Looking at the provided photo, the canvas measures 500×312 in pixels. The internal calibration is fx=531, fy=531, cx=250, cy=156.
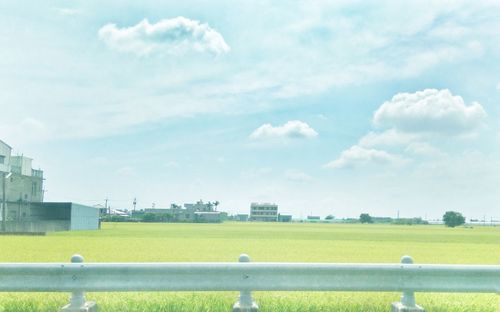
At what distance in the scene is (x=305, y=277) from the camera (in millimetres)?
6535

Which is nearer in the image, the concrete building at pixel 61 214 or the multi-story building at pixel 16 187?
the concrete building at pixel 61 214

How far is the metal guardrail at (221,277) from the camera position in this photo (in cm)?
641

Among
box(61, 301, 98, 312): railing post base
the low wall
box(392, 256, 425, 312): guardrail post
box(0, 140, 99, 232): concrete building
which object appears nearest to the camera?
box(61, 301, 98, 312): railing post base

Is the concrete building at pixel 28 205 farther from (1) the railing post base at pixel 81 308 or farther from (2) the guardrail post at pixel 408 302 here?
(2) the guardrail post at pixel 408 302

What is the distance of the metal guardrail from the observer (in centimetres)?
641

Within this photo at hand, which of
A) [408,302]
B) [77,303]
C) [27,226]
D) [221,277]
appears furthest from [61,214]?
[408,302]

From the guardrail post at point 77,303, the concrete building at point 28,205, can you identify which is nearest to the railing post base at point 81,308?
the guardrail post at point 77,303

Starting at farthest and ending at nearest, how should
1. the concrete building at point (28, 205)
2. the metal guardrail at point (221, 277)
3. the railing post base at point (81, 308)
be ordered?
the concrete building at point (28, 205), the railing post base at point (81, 308), the metal guardrail at point (221, 277)

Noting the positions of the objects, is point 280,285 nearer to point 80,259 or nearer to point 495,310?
point 80,259

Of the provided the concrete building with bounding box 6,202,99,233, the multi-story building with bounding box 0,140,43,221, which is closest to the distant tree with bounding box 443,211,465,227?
the concrete building with bounding box 6,202,99,233

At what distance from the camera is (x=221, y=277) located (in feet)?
21.3

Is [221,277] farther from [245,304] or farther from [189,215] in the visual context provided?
[189,215]

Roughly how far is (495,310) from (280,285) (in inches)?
135

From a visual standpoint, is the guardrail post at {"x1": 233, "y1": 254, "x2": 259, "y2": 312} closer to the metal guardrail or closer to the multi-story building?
the metal guardrail
